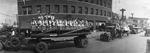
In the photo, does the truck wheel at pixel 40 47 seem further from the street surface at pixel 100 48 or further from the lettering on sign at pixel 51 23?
the lettering on sign at pixel 51 23

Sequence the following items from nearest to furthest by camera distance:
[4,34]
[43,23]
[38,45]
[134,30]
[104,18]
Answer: [38,45], [43,23], [4,34], [134,30], [104,18]

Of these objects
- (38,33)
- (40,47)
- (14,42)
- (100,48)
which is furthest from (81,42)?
(14,42)

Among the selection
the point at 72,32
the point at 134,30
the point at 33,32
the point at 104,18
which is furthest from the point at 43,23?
the point at 104,18

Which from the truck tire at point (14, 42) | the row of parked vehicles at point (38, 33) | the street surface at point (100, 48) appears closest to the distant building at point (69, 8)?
the street surface at point (100, 48)

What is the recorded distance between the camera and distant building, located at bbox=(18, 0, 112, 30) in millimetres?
21797

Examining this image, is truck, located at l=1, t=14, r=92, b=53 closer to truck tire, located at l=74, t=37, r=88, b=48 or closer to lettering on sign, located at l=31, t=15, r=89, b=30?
lettering on sign, located at l=31, t=15, r=89, b=30

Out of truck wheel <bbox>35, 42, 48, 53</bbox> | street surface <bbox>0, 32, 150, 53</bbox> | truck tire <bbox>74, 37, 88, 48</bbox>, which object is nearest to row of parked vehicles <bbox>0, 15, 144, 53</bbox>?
truck wheel <bbox>35, 42, 48, 53</bbox>

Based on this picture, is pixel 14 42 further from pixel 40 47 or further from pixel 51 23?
pixel 51 23

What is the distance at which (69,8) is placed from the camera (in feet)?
81.2

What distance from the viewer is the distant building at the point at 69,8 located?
21.8 meters

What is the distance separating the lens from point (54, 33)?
770cm

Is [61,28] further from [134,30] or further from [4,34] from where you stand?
[134,30]

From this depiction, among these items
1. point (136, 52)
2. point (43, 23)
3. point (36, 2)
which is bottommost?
point (136, 52)

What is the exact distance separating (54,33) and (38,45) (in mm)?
1132
